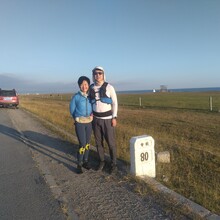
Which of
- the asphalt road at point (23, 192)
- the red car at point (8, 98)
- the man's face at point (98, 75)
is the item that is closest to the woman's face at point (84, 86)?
the man's face at point (98, 75)

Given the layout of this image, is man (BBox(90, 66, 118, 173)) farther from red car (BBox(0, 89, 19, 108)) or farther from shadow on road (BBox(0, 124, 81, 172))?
red car (BBox(0, 89, 19, 108))

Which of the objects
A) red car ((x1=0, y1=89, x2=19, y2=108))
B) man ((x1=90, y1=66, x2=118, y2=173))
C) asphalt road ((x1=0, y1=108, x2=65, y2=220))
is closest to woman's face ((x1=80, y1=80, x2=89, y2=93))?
man ((x1=90, y1=66, x2=118, y2=173))

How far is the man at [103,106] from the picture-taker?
607 cm

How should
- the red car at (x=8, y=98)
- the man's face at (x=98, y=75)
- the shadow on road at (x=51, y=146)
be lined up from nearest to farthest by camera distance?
the man's face at (x=98, y=75) → the shadow on road at (x=51, y=146) → the red car at (x=8, y=98)

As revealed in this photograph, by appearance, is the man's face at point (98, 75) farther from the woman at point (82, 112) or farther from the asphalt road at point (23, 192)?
the asphalt road at point (23, 192)

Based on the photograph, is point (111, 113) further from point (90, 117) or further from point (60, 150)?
point (60, 150)

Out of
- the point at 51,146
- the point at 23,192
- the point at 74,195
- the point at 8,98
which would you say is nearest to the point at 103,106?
the point at 74,195

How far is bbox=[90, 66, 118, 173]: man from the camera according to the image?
6070mm

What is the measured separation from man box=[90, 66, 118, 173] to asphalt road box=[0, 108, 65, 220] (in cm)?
146

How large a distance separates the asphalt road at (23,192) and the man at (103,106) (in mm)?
1458

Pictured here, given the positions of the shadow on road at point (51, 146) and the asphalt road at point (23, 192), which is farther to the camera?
the shadow on road at point (51, 146)

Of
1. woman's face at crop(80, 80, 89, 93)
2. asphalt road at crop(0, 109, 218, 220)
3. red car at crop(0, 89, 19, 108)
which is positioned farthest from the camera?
red car at crop(0, 89, 19, 108)

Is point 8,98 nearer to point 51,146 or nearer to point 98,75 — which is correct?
point 51,146

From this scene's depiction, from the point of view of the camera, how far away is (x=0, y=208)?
179 inches
